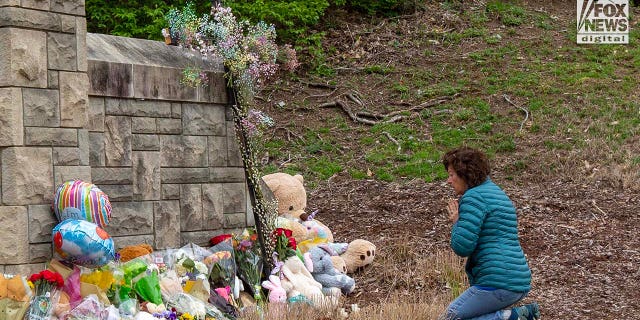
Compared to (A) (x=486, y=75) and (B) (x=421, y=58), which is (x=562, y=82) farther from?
(B) (x=421, y=58)

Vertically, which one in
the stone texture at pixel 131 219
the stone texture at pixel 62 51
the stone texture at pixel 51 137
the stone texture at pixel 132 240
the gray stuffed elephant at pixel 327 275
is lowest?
the gray stuffed elephant at pixel 327 275

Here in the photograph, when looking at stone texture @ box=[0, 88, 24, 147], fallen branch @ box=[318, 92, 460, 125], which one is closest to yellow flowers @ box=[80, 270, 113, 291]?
stone texture @ box=[0, 88, 24, 147]

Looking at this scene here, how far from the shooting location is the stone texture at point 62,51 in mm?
5498

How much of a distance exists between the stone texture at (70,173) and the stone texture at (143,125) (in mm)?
683

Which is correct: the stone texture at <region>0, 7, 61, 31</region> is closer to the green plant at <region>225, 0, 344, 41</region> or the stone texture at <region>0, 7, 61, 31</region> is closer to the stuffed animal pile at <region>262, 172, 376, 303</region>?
the stuffed animal pile at <region>262, 172, 376, 303</region>

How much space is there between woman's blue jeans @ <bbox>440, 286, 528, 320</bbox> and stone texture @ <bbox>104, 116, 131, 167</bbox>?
258cm

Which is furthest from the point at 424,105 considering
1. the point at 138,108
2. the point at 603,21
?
the point at 138,108

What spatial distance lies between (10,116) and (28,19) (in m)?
0.62

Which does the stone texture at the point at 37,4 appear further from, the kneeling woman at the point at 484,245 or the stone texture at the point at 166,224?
the kneeling woman at the point at 484,245

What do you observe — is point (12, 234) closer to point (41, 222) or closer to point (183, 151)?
point (41, 222)

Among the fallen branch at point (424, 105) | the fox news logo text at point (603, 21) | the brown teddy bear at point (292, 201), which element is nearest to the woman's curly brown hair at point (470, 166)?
the brown teddy bear at point (292, 201)

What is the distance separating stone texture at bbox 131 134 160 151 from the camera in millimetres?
6277

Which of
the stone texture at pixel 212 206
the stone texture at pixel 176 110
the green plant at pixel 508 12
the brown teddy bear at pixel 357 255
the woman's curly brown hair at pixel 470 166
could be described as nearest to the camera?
the woman's curly brown hair at pixel 470 166

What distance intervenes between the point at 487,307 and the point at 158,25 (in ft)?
28.7
